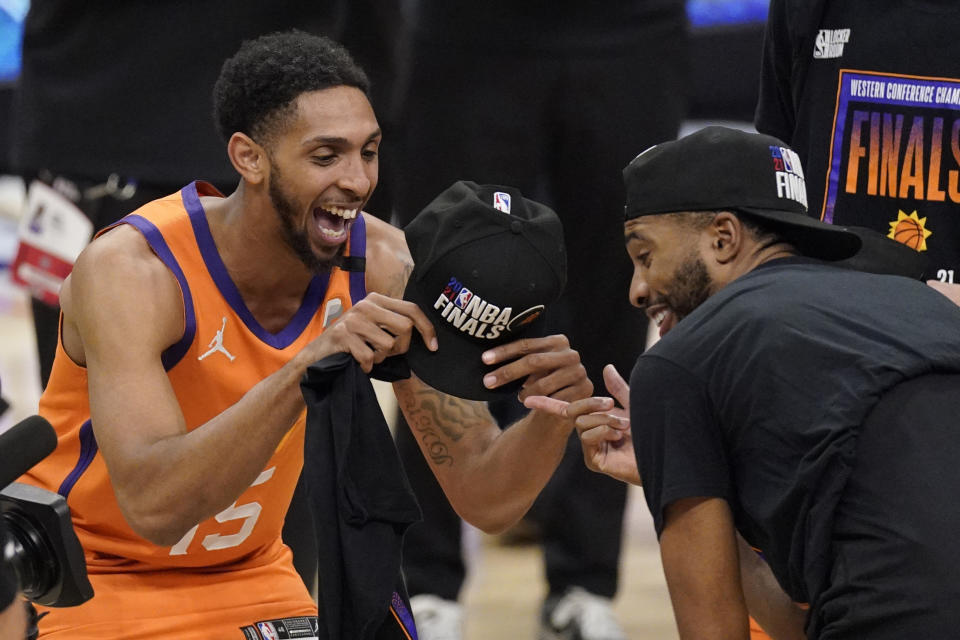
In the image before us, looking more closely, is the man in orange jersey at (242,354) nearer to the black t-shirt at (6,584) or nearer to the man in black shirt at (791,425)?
the man in black shirt at (791,425)

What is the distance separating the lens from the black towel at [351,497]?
2490 mm

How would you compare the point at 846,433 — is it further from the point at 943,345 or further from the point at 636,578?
the point at 636,578

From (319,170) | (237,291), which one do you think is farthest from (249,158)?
(237,291)

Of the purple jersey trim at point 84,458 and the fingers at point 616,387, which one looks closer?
the fingers at point 616,387

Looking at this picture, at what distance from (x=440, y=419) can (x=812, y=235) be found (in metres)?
Result: 0.93

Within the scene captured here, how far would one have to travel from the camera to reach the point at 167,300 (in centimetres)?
277

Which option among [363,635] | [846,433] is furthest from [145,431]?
[846,433]

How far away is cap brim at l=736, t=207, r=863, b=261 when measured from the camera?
7.73ft

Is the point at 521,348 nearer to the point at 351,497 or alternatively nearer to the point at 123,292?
the point at 351,497

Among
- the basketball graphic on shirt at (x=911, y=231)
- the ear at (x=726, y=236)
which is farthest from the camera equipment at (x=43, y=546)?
the basketball graphic on shirt at (x=911, y=231)

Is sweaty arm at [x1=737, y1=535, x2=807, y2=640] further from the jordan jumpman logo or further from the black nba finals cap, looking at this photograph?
the jordan jumpman logo

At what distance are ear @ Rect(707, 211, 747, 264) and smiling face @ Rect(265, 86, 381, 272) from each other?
794 mm

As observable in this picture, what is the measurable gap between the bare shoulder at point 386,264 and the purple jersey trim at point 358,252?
0.07ft

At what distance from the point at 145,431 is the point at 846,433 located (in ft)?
4.02
